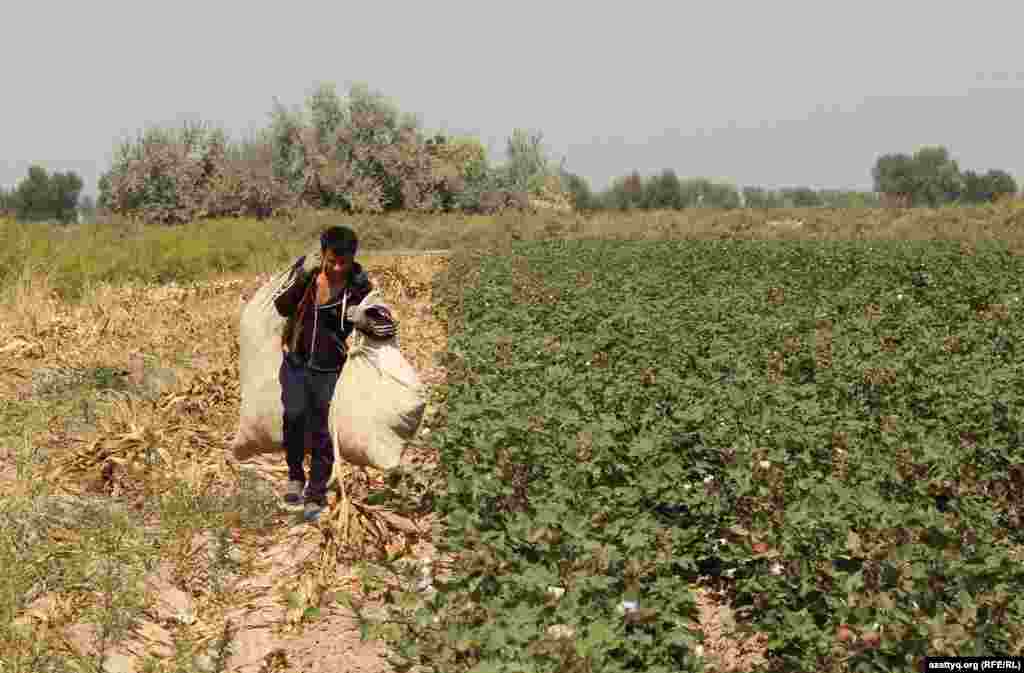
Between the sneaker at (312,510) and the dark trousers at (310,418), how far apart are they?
2cm

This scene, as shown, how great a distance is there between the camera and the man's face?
577 centimetres

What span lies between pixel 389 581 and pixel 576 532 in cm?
127

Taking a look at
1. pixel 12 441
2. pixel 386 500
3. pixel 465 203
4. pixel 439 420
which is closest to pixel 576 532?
pixel 386 500

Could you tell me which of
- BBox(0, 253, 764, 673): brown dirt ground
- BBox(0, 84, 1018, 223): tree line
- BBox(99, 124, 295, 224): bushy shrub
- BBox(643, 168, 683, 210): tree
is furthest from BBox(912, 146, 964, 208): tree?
BBox(0, 253, 764, 673): brown dirt ground

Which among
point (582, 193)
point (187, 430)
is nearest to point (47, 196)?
point (582, 193)

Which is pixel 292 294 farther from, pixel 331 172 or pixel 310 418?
pixel 331 172

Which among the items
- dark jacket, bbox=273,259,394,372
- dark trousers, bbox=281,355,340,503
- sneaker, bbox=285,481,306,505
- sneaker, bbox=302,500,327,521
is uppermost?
dark jacket, bbox=273,259,394,372

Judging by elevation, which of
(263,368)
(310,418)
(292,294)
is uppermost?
(292,294)

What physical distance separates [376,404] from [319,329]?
0.50 m

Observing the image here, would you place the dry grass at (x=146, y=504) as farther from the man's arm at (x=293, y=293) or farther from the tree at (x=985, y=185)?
the tree at (x=985, y=185)

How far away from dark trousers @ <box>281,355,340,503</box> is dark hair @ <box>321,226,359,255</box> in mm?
718

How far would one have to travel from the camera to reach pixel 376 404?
6027mm

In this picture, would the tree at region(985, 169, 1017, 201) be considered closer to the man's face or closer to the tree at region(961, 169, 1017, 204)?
the tree at region(961, 169, 1017, 204)

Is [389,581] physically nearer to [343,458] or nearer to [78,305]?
[343,458]
